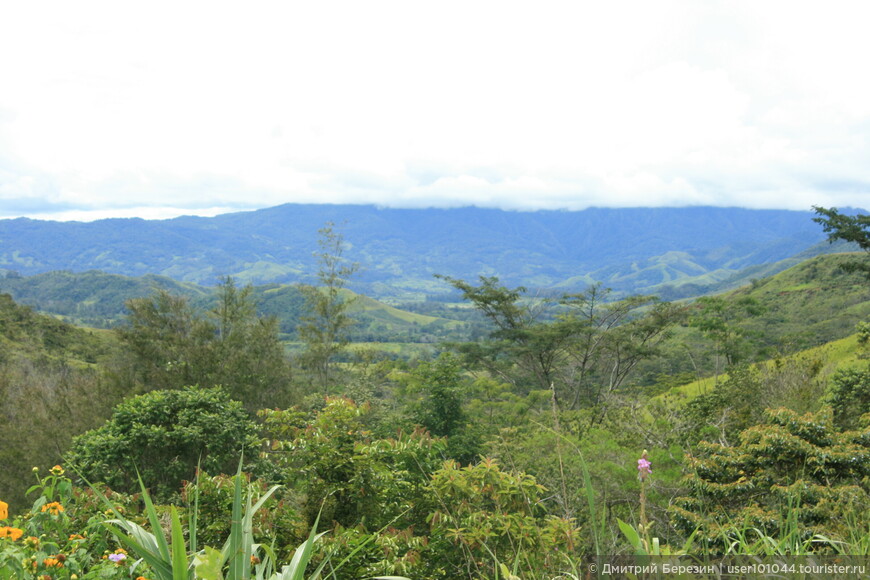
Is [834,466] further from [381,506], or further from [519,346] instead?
[519,346]

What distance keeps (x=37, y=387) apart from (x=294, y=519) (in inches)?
855

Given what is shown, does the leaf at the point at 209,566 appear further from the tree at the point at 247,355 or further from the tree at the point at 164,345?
the tree at the point at 247,355

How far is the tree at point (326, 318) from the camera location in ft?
88.2

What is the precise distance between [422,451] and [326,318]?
2217 centimetres

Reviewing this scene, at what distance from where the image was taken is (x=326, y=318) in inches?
1073

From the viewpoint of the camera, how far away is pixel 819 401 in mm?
12281

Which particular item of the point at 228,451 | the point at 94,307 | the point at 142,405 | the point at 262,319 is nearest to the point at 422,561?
the point at 228,451

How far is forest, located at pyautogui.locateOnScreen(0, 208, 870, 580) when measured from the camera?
2869 millimetres

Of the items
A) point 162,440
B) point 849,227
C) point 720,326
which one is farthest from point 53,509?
point 849,227

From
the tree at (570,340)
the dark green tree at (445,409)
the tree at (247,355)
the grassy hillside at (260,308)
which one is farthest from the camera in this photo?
the grassy hillside at (260,308)

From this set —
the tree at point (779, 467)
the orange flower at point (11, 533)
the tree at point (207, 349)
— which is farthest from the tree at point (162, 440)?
Result: the tree at point (779, 467)

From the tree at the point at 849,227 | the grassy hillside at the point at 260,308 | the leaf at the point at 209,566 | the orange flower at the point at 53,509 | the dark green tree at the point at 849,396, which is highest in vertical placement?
the tree at the point at 849,227

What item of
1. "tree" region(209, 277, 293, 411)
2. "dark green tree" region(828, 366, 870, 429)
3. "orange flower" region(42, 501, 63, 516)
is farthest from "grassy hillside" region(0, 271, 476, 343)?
"orange flower" region(42, 501, 63, 516)

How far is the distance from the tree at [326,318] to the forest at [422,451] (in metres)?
0.14
